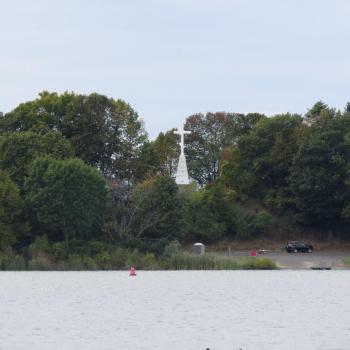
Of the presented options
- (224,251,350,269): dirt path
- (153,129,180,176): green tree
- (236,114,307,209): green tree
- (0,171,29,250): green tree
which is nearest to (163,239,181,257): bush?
(224,251,350,269): dirt path

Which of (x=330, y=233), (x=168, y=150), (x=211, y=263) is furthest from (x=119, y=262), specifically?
(x=168, y=150)

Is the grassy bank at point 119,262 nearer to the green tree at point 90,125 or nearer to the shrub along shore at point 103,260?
the shrub along shore at point 103,260

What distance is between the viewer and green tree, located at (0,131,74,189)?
346 feet

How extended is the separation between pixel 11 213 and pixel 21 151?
910 centimetres

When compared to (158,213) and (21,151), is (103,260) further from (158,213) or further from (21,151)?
(21,151)

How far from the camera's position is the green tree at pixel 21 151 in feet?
346

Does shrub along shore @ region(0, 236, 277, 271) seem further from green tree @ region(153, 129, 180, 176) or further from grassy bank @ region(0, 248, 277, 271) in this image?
green tree @ region(153, 129, 180, 176)

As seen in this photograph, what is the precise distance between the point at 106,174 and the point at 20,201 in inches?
777
